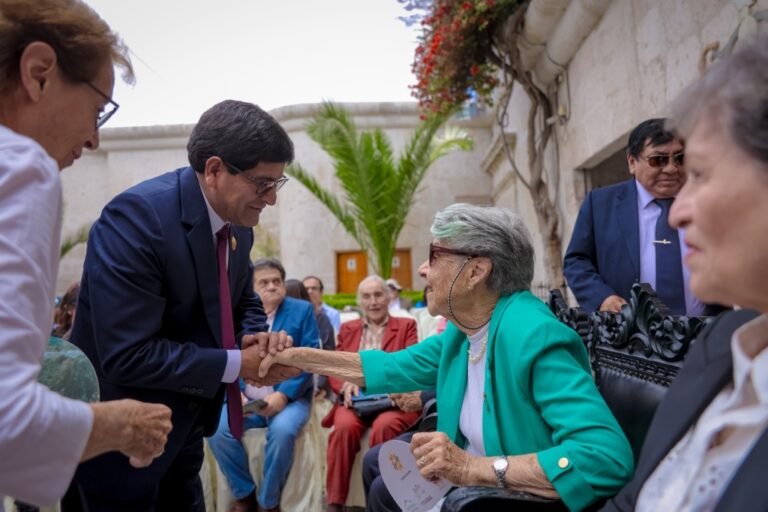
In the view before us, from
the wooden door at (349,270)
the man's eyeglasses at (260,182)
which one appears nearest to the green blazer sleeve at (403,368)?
the man's eyeglasses at (260,182)

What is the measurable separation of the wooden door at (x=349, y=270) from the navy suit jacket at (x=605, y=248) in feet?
39.8

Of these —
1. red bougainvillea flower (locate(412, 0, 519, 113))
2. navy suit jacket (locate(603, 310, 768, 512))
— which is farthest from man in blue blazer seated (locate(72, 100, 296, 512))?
red bougainvillea flower (locate(412, 0, 519, 113))

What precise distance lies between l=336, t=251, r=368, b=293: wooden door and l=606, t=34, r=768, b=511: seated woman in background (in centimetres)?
1403

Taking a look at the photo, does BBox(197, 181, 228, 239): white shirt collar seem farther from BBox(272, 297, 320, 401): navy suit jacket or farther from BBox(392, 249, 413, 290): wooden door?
BBox(392, 249, 413, 290): wooden door

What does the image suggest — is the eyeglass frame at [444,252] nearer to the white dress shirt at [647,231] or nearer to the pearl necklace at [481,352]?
the pearl necklace at [481,352]

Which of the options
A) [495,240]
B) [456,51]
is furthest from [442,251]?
[456,51]

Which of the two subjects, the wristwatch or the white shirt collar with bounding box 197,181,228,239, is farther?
the white shirt collar with bounding box 197,181,228,239

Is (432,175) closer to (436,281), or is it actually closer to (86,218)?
(86,218)

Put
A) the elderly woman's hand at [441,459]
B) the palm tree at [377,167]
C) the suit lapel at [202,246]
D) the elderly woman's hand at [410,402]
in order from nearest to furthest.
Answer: the elderly woman's hand at [441,459] < the suit lapel at [202,246] < the elderly woman's hand at [410,402] < the palm tree at [377,167]

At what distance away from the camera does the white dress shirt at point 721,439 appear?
1.02m

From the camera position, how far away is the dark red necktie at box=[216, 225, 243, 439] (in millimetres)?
2104

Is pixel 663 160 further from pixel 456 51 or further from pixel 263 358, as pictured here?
pixel 456 51

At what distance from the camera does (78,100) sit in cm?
121

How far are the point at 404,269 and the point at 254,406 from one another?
11.5 meters
